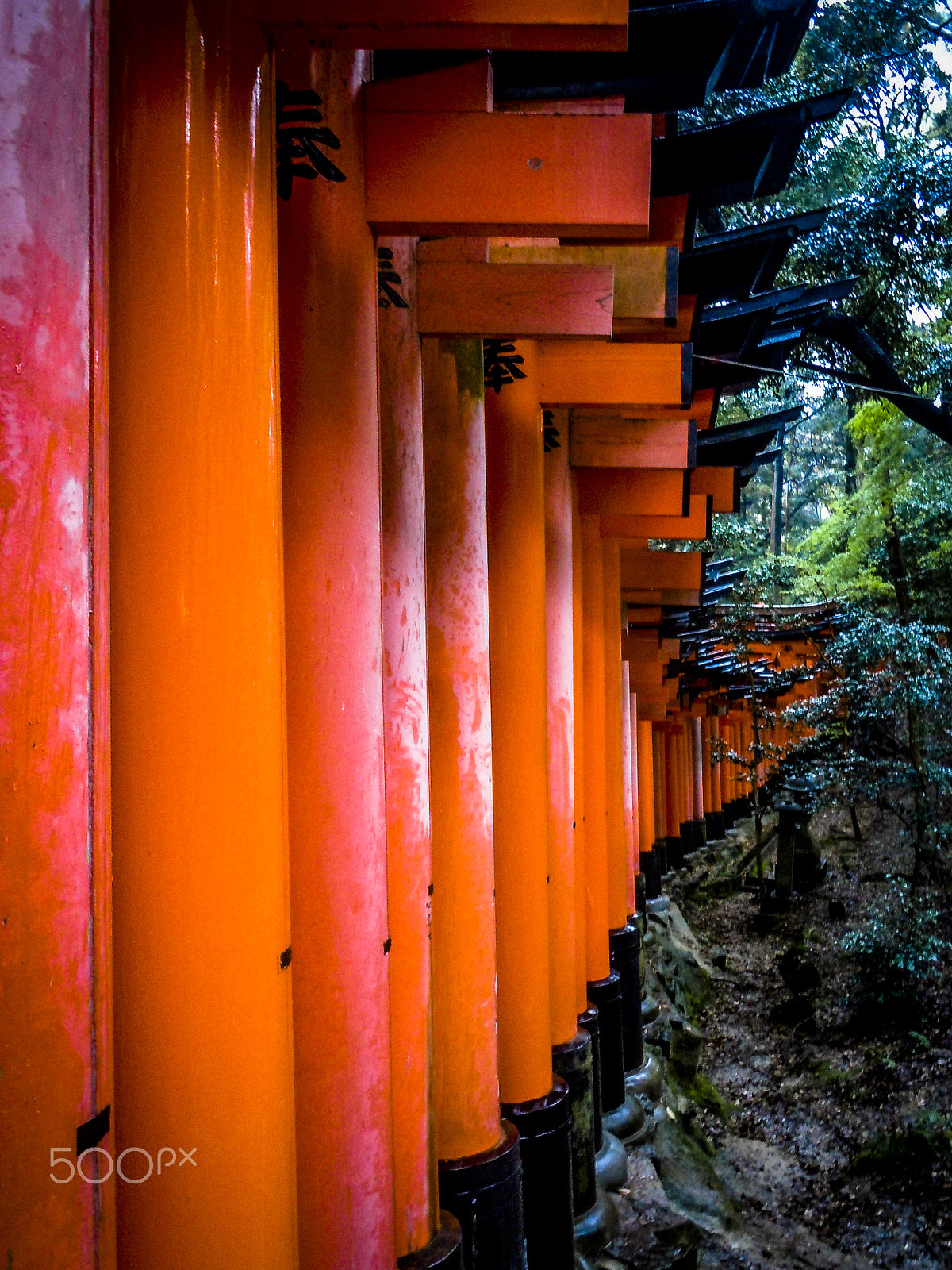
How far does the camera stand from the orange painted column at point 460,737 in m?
4.16

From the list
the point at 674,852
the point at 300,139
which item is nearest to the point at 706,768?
the point at 674,852

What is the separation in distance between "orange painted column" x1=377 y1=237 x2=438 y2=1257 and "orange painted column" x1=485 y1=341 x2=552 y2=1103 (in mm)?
1365

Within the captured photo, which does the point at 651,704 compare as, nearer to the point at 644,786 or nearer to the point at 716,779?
the point at 644,786

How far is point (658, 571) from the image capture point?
10.3 m

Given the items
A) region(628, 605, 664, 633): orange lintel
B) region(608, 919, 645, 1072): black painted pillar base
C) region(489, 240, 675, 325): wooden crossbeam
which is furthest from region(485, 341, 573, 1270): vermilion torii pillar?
region(628, 605, 664, 633): orange lintel

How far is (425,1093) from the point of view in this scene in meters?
3.55

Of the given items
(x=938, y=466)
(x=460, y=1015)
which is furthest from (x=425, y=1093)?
(x=938, y=466)

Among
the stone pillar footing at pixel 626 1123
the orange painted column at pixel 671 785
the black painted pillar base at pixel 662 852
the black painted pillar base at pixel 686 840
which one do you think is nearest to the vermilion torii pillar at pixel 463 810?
the stone pillar footing at pixel 626 1123

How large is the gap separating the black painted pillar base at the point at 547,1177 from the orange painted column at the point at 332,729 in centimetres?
211

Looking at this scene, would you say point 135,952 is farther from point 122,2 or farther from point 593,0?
point 593,0

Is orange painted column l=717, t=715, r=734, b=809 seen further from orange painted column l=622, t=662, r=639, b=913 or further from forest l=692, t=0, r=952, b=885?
orange painted column l=622, t=662, r=639, b=913

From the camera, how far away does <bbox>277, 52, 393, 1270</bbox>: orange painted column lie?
2820 millimetres

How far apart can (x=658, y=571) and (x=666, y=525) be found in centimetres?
185

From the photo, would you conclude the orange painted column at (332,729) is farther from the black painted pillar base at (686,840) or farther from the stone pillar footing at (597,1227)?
the black painted pillar base at (686,840)
